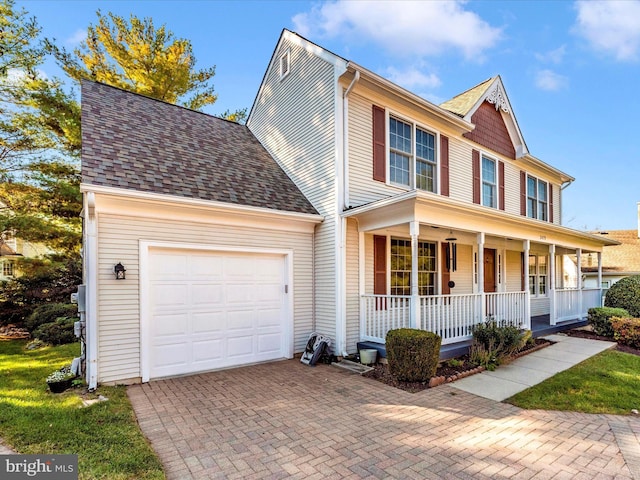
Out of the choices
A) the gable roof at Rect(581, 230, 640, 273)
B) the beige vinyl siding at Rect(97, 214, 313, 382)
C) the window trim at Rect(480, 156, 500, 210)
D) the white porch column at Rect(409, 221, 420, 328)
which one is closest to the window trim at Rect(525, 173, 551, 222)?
the window trim at Rect(480, 156, 500, 210)

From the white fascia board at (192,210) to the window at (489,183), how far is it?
237 inches

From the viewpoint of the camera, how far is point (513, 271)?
39.4 feet

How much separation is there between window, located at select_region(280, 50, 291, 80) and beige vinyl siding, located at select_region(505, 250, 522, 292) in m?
9.29

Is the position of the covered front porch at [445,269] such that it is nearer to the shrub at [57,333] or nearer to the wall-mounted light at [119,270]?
the wall-mounted light at [119,270]

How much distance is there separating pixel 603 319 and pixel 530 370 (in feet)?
15.9

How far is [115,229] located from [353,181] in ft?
15.4

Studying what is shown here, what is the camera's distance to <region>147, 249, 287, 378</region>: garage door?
6.12 m

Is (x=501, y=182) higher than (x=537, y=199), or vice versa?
(x=501, y=182)

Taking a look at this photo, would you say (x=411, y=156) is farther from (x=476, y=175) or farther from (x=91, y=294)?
(x=91, y=294)

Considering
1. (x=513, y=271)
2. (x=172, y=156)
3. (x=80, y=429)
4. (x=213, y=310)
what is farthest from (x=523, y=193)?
(x=80, y=429)

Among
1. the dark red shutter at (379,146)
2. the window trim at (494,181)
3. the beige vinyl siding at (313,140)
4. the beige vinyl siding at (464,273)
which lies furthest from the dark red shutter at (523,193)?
the beige vinyl siding at (313,140)

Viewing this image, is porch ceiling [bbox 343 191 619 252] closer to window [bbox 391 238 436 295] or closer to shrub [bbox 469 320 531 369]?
window [bbox 391 238 436 295]

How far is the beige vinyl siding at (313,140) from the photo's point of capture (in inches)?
298

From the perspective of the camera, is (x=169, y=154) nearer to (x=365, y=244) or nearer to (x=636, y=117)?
(x=365, y=244)
